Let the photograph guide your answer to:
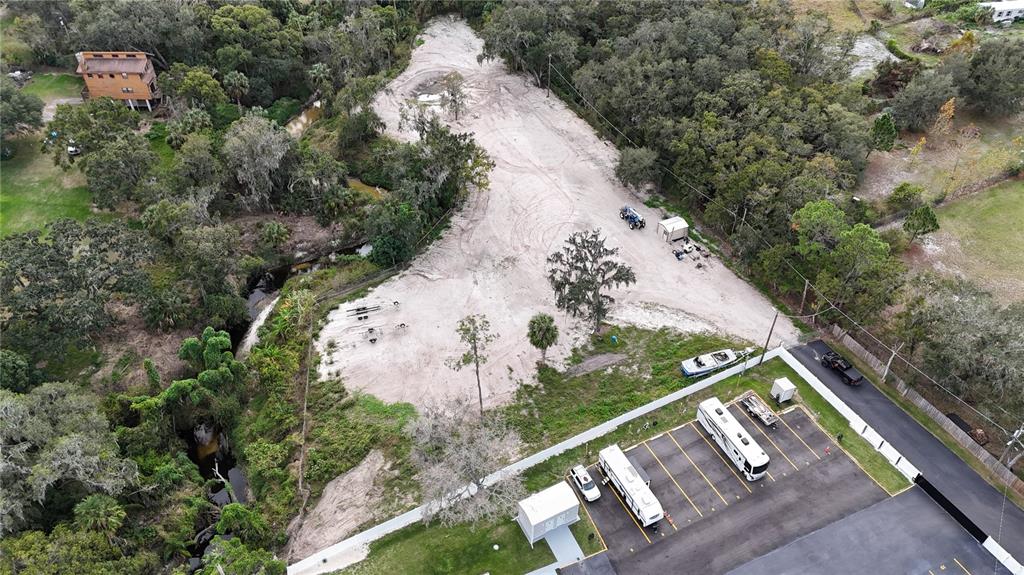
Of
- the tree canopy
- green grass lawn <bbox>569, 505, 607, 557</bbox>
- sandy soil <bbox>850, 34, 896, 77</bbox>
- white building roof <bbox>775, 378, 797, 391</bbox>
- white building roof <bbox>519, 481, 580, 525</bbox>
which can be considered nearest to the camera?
white building roof <bbox>519, 481, 580, 525</bbox>

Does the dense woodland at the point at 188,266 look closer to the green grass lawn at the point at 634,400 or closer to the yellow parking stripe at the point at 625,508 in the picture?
the green grass lawn at the point at 634,400

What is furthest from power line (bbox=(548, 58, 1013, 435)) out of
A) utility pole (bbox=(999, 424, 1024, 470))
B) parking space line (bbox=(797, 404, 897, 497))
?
parking space line (bbox=(797, 404, 897, 497))

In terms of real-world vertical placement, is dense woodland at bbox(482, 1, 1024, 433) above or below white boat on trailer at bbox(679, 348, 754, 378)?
above

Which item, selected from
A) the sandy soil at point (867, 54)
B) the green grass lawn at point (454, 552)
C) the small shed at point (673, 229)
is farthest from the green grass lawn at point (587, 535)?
the sandy soil at point (867, 54)

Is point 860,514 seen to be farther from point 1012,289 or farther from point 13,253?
point 13,253

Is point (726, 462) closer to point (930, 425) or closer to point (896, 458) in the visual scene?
point (896, 458)

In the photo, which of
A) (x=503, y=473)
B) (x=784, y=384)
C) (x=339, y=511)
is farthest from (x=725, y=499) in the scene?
(x=339, y=511)

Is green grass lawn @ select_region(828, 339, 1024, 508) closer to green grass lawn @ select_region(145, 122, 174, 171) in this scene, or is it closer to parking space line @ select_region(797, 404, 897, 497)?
parking space line @ select_region(797, 404, 897, 497)
